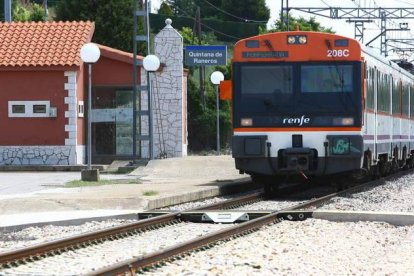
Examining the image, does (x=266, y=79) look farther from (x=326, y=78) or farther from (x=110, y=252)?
(x=110, y=252)

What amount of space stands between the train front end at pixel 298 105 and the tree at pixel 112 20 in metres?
33.8

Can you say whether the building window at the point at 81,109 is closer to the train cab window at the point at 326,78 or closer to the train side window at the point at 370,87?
the train side window at the point at 370,87

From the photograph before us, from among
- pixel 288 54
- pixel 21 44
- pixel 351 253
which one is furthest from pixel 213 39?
pixel 351 253

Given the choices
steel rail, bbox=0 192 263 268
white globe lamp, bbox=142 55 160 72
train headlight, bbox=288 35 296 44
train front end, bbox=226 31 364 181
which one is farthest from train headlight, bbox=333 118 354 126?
white globe lamp, bbox=142 55 160 72

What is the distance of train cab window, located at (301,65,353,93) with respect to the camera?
19.0m

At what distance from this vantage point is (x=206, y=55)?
40594 millimetres

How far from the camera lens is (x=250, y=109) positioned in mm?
19047

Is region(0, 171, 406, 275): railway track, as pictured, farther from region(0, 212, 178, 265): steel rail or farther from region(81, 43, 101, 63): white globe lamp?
region(81, 43, 101, 63): white globe lamp

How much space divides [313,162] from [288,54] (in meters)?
2.22

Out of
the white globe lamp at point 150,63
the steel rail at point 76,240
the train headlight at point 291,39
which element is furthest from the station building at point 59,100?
the steel rail at point 76,240

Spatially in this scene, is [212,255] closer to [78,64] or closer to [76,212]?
[76,212]

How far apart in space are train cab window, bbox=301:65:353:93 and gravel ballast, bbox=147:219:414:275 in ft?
18.1

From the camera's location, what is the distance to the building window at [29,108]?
32500mm

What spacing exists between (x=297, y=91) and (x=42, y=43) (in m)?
16.7
